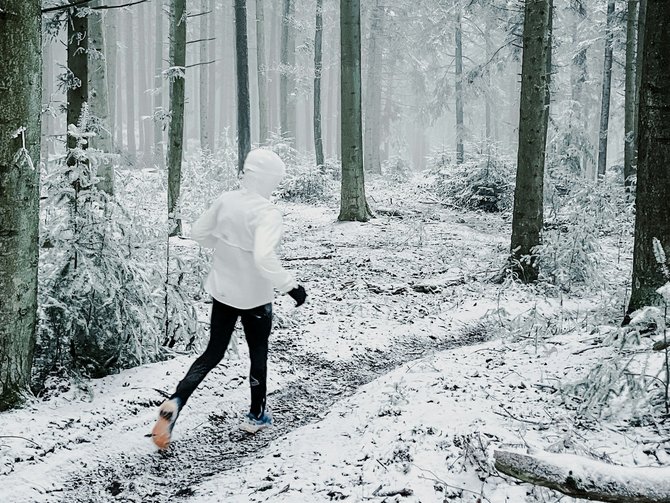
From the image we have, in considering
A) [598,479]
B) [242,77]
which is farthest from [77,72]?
[242,77]

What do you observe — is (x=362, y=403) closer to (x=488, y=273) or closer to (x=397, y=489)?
(x=397, y=489)

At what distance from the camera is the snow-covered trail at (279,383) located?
408cm

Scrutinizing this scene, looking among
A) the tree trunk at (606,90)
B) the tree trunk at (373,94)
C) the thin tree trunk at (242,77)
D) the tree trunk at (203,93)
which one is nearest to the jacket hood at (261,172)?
the thin tree trunk at (242,77)

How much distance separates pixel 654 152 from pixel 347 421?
325 cm

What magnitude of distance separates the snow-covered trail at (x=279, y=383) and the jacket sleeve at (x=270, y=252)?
1267 mm

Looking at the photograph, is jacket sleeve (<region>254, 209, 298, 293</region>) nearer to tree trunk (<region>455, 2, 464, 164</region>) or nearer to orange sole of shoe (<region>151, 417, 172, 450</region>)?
orange sole of shoe (<region>151, 417, 172, 450</region>)

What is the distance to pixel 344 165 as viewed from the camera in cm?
1430

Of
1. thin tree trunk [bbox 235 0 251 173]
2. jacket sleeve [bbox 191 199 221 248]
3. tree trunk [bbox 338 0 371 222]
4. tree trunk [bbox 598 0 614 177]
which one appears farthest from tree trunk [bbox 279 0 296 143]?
jacket sleeve [bbox 191 199 221 248]

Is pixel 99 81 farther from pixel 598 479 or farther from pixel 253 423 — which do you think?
pixel 598 479

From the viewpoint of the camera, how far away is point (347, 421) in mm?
4727

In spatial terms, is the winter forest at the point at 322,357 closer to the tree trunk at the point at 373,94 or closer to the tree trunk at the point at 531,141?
the tree trunk at the point at 531,141

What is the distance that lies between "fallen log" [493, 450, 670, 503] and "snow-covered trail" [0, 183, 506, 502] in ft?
7.48

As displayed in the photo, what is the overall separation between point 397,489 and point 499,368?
2.22 m

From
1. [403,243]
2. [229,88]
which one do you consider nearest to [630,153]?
[403,243]
